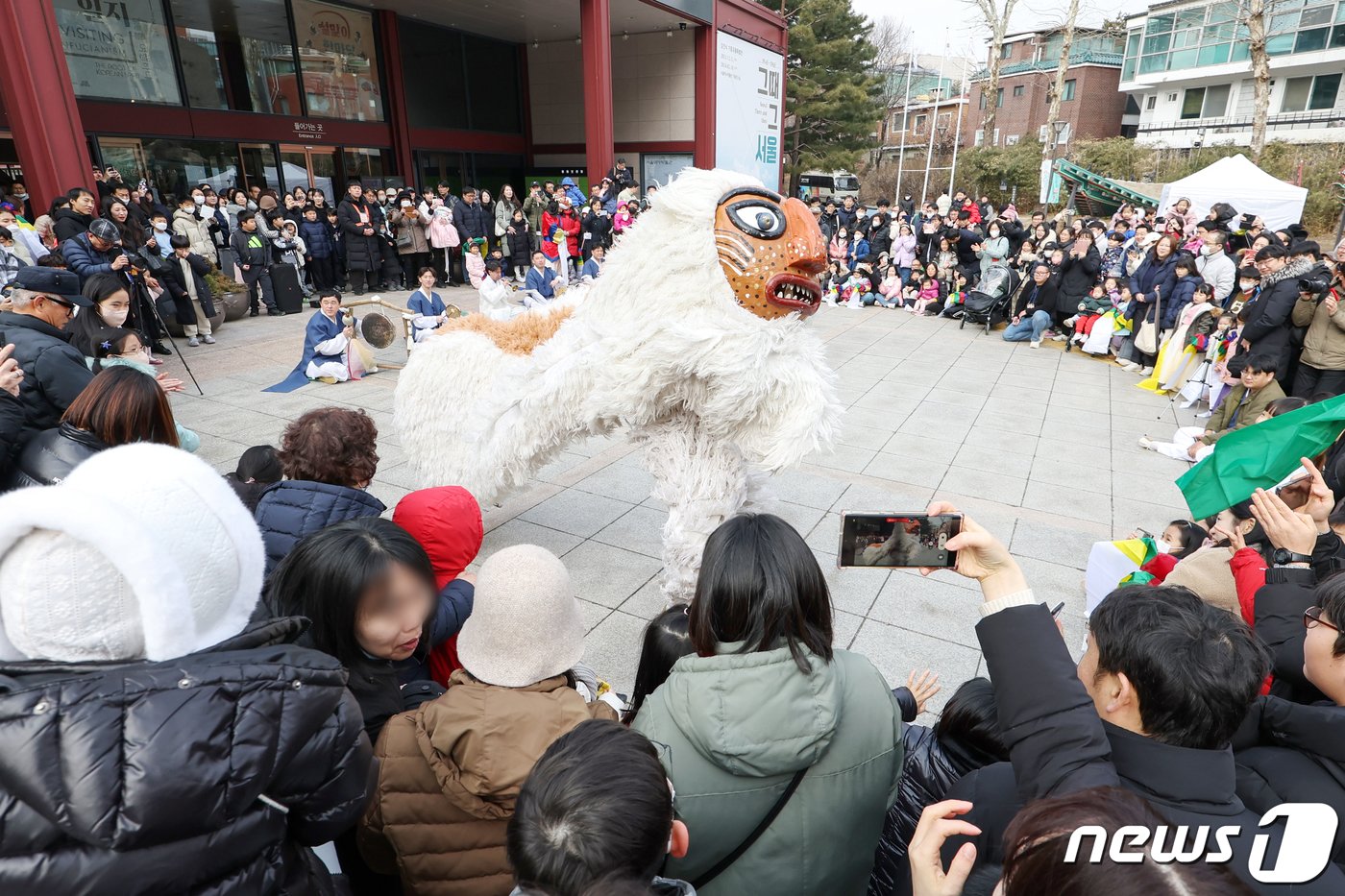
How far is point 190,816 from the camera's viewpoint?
92 cm

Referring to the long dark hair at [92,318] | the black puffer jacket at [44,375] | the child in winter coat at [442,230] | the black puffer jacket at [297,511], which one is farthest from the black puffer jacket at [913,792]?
the child in winter coat at [442,230]

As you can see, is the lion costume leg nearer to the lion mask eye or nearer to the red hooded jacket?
the lion mask eye

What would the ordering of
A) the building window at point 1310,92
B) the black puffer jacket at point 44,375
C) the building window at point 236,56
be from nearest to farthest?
the black puffer jacket at point 44,375, the building window at point 236,56, the building window at point 1310,92

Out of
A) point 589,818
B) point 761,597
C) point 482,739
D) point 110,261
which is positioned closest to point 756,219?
point 761,597

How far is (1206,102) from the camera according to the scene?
30.1 metres

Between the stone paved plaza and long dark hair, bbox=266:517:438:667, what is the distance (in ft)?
5.80

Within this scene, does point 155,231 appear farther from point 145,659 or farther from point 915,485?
point 145,659

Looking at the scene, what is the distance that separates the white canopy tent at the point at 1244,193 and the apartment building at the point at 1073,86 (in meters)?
20.9

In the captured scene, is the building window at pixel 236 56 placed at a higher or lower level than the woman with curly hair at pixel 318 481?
higher

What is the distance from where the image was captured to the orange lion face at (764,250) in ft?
9.32

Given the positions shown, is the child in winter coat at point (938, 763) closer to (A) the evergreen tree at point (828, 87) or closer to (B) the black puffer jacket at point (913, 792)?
(B) the black puffer jacket at point (913, 792)

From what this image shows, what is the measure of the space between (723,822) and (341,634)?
3.22ft

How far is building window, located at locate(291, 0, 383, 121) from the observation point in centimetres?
1402

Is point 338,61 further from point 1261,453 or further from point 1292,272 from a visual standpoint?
point 1261,453
